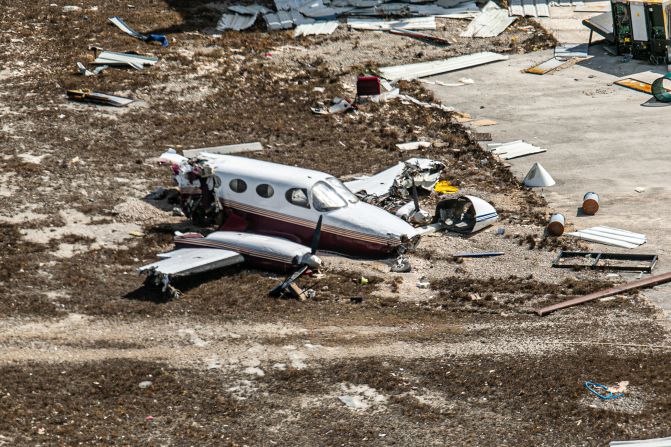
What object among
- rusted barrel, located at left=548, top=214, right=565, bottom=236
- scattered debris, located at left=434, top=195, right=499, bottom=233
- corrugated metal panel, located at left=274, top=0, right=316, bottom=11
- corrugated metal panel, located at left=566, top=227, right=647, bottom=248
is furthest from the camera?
corrugated metal panel, located at left=274, top=0, right=316, bottom=11

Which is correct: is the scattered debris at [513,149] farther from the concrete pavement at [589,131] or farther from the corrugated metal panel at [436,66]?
the corrugated metal panel at [436,66]

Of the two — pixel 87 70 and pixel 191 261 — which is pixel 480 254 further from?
pixel 87 70

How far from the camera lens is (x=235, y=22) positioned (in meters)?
44.7

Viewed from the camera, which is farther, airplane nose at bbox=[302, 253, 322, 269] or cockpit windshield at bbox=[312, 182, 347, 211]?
cockpit windshield at bbox=[312, 182, 347, 211]

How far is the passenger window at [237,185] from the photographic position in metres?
25.5

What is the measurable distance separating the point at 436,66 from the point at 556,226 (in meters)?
16.7

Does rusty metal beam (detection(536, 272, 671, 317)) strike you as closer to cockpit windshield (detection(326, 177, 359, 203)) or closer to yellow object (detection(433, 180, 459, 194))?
cockpit windshield (detection(326, 177, 359, 203))

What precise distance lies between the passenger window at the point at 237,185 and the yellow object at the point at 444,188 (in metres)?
6.78

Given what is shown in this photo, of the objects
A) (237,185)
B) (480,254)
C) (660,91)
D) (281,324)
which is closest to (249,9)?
(660,91)

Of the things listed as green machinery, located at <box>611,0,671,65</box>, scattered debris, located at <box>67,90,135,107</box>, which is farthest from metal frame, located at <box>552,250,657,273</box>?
green machinery, located at <box>611,0,671,65</box>

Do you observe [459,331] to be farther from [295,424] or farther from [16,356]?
[16,356]

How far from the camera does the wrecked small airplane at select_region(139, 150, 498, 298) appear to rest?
78.7 ft

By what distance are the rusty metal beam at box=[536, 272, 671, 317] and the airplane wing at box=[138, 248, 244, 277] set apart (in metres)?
7.35

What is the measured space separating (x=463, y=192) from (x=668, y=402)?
12334 mm
